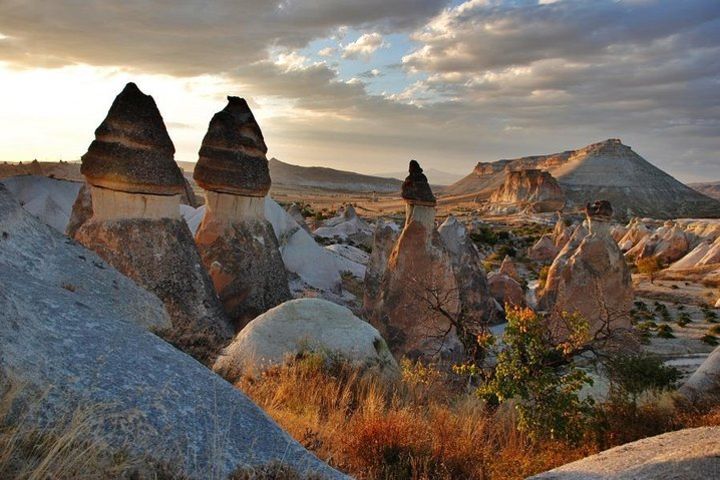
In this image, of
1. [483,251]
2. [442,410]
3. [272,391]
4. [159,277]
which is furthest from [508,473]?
[483,251]

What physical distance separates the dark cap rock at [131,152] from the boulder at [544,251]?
25.8 meters

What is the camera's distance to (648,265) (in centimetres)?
2891

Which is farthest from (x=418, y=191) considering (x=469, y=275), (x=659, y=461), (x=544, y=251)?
(x=544, y=251)

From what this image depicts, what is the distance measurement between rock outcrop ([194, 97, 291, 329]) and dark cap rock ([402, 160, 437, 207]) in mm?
2460

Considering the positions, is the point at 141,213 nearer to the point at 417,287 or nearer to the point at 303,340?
the point at 303,340

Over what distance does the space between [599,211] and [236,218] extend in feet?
25.0

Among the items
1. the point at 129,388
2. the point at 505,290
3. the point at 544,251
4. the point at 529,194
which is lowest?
the point at 544,251

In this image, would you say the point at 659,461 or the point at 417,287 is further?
the point at 417,287

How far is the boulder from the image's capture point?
31500 millimetres

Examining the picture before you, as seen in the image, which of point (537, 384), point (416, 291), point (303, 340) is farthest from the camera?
point (416, 291)

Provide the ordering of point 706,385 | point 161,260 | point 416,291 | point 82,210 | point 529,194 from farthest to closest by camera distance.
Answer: point 529,194, point 82,210, point 416,291, point 161,260, point 706,385

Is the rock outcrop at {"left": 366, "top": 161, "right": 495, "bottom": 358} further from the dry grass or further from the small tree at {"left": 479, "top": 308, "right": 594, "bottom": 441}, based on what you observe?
the small tree at {"left": 479, "top": 308, "right": 594, "bottom": 441}

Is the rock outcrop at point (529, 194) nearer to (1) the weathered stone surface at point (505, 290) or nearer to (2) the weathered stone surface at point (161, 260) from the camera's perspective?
(1) the weathered stone surface at point (505, 290)

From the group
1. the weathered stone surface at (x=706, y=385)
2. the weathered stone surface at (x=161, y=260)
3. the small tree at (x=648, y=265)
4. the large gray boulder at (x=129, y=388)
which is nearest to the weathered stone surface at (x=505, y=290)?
the weathered stone surface at (x=706, y=385)
